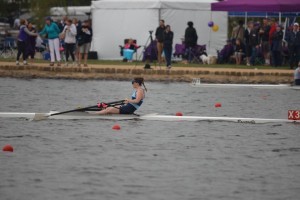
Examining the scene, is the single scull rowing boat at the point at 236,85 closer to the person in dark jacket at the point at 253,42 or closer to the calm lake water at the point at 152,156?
the calm lake water at the point at 152,156

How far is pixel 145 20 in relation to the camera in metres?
43.0

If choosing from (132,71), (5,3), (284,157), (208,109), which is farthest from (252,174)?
(5,3)

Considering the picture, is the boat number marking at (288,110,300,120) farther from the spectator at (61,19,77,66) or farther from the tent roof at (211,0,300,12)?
the tent roof at (211,0,300,12)

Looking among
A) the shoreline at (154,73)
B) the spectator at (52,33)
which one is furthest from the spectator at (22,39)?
the spectator at (52,33)

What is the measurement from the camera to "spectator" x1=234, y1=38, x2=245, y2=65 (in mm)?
40094

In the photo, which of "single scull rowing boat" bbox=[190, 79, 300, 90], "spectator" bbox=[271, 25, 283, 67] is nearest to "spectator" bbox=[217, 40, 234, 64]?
"spectator" bbox=[271, 25, 283, 67]

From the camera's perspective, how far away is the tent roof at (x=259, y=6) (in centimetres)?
3809

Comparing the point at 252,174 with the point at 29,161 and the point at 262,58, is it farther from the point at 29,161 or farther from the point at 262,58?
the point at 262,58

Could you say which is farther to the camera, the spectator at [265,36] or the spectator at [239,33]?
the spectator at [239,33]

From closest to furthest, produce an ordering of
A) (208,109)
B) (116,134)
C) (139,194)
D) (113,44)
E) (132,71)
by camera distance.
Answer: (139,194)
(116,134)
(208,109)
(132,71)
(113,44)

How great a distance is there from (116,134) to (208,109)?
604 cm

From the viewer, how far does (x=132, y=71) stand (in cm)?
3597

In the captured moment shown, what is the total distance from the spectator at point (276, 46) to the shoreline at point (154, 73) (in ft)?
6.92

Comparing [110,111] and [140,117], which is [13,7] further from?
[140,117]
